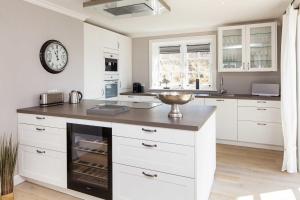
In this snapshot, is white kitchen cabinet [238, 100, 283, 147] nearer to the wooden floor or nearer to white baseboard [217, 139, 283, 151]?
white baseboard [217, 139, 283, 151]

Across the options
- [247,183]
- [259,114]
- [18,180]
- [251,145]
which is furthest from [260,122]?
[18,180]

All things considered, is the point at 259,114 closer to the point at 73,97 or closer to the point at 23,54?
the point at 73,97

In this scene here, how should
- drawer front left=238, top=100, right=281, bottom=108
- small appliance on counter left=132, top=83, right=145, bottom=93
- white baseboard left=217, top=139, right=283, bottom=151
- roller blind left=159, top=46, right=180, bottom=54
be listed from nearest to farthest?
drawer front left=238, top=100, right=281, bottom=108 → white baseboard left=217, top=139, right=283, bottom=151 → roller blind left=159, top=46, right=180, bottom=54 → small appliance on counter left=132, top=83, right=145, bottom=93

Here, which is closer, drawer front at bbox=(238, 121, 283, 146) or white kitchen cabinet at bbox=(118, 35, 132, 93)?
drawer front at bbox=(238, 121, 283, 146)

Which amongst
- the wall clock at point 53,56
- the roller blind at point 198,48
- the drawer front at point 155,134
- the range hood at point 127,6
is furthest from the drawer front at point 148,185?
the roller blind at point 198,48

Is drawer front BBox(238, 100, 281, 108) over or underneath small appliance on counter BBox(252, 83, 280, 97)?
underneath

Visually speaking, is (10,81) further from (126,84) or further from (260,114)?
(260,114)

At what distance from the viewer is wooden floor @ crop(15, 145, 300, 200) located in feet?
7.47

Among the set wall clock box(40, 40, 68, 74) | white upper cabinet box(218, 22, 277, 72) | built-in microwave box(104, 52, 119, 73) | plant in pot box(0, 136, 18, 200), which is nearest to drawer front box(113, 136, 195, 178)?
plant in pot box(0, 136, 18, 200)

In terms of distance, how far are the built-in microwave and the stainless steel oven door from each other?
235 mm

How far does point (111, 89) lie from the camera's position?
4422 millimetres

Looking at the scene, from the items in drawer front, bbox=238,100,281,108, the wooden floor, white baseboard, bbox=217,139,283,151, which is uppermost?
drawer front, bbox=238,100,281,108

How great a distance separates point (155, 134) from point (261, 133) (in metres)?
2.63

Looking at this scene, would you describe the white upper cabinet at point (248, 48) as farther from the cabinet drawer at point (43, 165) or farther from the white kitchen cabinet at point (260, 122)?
the cabinet drawer at point (43, 165)
